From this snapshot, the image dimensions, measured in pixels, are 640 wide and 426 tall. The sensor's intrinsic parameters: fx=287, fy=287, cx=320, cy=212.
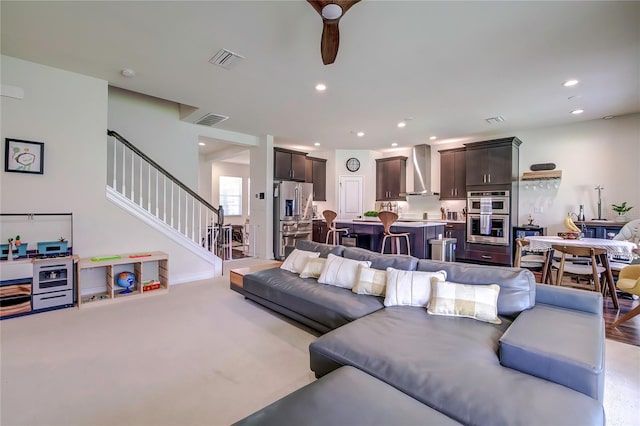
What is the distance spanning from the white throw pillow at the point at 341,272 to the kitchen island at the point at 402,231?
7.63ft

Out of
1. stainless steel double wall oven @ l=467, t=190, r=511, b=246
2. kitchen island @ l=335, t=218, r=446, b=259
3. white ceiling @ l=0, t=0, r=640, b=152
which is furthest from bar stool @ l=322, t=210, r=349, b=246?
stainless steel double wall oven @ l=467, t=190, r=511, b=246

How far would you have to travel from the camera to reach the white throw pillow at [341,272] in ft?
9.43

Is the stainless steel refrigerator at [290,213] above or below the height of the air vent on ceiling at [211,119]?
below

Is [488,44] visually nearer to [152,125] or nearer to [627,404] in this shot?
[627,404]

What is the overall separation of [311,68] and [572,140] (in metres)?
5.46

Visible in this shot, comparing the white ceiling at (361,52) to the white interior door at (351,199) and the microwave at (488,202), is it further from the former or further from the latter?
the white interior door at (351,199)

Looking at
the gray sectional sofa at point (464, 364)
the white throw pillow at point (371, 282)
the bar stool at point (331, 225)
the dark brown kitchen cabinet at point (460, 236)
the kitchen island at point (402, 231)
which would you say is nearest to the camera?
the gray sectional sofa at point (464, 364)

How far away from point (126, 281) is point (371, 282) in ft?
10.7

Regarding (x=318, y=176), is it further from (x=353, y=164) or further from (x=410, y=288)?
(x=410, y=288)

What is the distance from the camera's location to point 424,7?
2324mm

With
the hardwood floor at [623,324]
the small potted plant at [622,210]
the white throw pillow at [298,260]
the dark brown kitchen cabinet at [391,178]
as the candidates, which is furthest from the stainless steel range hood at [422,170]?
the white throw pillow at [298,260]

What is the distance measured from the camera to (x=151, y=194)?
5145mm

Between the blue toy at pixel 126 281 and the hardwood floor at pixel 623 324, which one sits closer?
the hardwood floor at pixel 623 324

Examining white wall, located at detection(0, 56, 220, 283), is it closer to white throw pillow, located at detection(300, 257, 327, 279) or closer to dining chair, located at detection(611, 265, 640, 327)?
white throw pillow, located at detection(300, 257, 327, 279)
